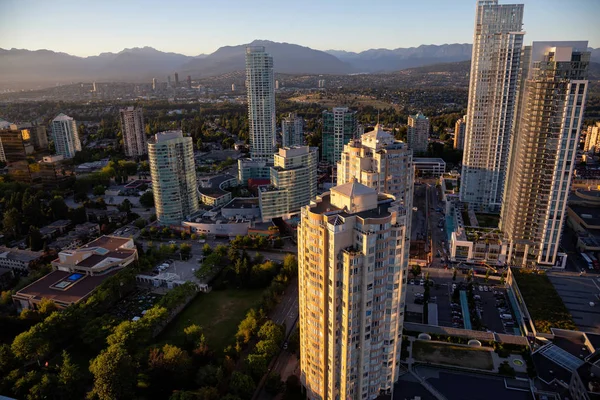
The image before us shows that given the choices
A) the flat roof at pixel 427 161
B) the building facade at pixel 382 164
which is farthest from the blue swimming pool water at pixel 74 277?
the flat roof at pixel 427 161

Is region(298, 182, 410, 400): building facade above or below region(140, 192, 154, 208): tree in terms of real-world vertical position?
above

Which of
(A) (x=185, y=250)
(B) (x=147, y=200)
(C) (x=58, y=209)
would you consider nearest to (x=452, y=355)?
(A) (x=185, y=250)

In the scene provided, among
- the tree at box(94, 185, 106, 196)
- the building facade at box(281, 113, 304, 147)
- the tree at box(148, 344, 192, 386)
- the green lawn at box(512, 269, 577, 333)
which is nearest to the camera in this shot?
the tree at box(148, 344, 192, 386)

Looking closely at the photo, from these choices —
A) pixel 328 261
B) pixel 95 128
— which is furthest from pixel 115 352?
pixel 95 128

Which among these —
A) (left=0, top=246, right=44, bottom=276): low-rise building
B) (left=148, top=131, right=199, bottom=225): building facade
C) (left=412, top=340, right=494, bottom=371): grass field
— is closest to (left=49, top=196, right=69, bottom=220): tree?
(left=0, top=246, right=44, bottom=276): low-rise building

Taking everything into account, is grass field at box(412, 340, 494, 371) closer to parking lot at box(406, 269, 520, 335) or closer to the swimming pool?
parking lot at box(406, 269, 520, 335)

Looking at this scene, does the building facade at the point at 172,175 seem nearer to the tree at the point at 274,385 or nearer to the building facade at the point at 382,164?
the building facade at the point at 382,164

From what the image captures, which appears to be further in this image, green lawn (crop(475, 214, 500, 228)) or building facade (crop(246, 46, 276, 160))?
building facade (crop(246, 46, 276, 160))

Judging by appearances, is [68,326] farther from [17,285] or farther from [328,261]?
[328,261]
